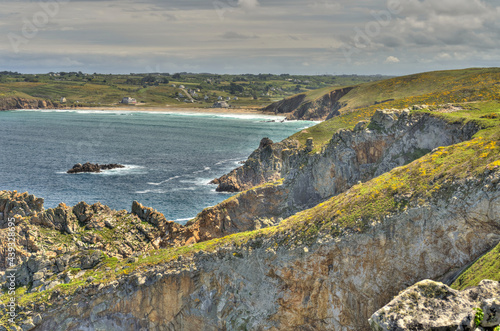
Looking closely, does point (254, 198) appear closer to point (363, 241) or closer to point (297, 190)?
point (297, 190)

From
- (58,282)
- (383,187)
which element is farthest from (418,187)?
(58,282)

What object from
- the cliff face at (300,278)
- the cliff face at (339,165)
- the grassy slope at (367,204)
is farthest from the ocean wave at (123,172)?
the cliff face at (300,278)

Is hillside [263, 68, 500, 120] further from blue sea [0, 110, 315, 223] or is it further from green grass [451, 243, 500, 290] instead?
green grass [451, 243, 500, 290]

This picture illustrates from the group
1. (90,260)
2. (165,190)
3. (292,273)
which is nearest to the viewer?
(292,273)

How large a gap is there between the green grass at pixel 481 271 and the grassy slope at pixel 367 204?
367 cm

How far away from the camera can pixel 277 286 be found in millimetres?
22359

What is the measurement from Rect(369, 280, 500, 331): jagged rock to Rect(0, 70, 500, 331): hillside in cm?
268

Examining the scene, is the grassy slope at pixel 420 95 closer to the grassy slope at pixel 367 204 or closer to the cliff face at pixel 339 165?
the cliff face at pixel 339 165

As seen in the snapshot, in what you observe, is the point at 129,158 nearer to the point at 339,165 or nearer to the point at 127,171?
the point at 127,171

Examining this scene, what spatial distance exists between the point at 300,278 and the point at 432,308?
373 inches

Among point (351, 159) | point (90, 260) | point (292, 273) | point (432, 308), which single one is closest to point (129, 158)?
point (351, 159)

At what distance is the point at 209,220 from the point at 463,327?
32.9 metres

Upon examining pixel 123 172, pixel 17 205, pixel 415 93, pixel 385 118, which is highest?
pixel 415 93

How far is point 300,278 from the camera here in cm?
2191
